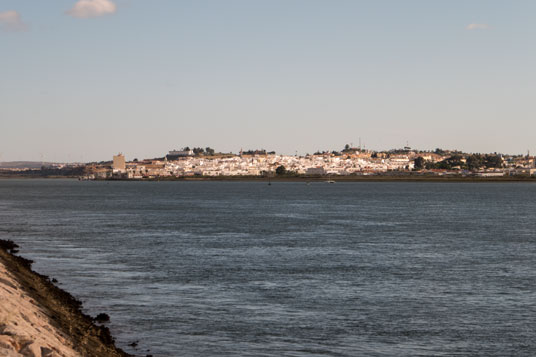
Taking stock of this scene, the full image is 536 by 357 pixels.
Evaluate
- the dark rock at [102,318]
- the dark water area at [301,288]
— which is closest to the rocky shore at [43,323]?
the dark rock at [102,318]

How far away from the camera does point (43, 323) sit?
65.4 feet

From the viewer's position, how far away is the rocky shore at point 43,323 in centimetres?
1535

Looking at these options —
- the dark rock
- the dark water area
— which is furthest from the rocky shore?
the dark water area

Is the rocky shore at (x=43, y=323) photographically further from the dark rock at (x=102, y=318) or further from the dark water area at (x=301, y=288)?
the dark water area at (x=301, y=288)

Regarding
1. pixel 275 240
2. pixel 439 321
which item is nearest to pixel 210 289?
pixel 439 321

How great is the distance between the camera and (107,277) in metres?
35.9

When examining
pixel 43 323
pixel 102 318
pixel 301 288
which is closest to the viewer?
pixel 43 323

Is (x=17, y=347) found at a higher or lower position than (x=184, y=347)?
higher

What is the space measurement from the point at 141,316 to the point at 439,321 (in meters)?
11.3

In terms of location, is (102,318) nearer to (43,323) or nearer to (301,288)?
(43,323)

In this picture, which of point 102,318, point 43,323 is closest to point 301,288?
point 102,318

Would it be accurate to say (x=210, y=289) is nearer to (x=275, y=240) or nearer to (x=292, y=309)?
(x=292, y=309)

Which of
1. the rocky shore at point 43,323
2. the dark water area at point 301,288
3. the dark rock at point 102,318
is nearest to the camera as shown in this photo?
the rocky shore at point 43,323

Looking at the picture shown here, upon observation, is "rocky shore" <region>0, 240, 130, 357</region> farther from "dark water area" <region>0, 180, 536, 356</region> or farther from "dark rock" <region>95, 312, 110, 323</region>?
"dark water area" <region>0, 180, 536, 356</region>
